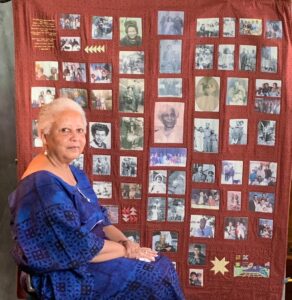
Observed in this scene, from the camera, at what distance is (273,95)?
2.62 m

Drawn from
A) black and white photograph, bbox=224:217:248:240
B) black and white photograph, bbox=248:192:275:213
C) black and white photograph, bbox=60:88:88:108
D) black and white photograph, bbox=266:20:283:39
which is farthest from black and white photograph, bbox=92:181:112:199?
black and white photograph, bbox=266:20:283:39

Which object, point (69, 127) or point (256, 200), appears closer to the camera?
point (69, 127)

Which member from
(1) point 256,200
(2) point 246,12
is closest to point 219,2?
(2) point 246,12

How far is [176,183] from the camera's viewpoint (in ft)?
9.04

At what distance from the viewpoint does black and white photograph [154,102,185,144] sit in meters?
2.67

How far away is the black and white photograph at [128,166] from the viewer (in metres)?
2.73

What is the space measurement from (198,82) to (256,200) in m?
0.72

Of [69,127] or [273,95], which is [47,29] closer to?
[69,127]

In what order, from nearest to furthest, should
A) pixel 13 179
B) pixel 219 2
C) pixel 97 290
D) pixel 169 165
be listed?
pixel 97 290, pixel 219 2, pixel 169 165, pixel 13 179

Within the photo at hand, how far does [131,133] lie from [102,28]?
57 centimetres

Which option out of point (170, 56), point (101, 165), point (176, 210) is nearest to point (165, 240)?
point (176, 210)

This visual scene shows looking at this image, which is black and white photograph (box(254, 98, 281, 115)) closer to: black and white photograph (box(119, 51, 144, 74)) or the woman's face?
black and white photograph (box(119, 51, 144, 74))

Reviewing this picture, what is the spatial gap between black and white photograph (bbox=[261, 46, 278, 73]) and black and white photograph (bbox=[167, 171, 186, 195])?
2.31 ft

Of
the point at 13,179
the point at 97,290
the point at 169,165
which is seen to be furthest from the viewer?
the point at 13,179
